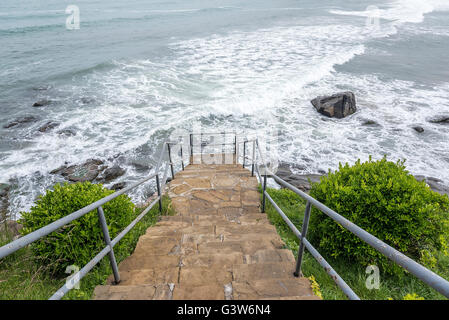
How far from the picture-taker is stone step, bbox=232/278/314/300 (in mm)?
2383

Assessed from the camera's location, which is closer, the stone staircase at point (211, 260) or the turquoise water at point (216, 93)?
the stone staircase at point (211, 260)

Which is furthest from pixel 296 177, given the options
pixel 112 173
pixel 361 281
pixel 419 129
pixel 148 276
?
pixel 148 276

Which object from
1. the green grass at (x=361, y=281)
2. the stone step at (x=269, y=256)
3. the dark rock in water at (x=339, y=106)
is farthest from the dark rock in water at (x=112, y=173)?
the dark rock in water at (x=339, y=106)

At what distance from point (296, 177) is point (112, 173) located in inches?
310

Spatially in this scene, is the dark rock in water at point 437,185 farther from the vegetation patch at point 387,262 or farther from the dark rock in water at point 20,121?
the dark rock in water at point 20,121

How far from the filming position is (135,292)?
2.42 metres

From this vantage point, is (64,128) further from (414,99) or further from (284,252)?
(414,99)

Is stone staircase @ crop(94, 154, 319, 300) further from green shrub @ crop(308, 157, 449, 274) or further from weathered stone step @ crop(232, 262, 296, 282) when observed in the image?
green shrub @ crop(308, 157, 449, 274)

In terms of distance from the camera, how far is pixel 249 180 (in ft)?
24.3

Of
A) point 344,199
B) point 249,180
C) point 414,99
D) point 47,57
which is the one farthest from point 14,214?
point 47,57

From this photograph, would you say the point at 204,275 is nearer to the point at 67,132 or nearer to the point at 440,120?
the point at 67,132

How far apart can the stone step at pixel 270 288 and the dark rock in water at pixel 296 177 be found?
302 inches

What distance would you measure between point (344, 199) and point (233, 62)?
82.5 ft

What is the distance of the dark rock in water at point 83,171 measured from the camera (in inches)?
426
